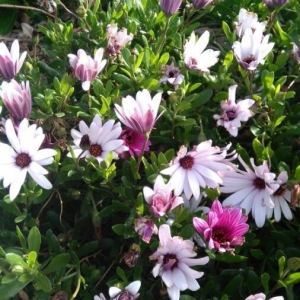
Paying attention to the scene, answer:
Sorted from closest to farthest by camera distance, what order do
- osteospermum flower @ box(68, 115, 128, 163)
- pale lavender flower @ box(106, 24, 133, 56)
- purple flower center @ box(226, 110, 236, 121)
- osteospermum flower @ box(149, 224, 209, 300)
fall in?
1. osteospermum flower @ box(149, 224, 209, 300)
2. osteospermum flower @ box(68, 115, 128, 163)
3. purple flower center @ box(226, 110, 236, 121)
4. pale lavender flower @ box(106, 24, 133, 56)

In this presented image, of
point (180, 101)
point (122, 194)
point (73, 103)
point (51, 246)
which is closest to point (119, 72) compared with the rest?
point (73, 103)

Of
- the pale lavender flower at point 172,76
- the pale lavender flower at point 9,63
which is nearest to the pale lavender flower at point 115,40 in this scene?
the pale lavender flower at point 172,76

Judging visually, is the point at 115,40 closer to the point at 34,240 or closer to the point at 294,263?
the point at 34,240

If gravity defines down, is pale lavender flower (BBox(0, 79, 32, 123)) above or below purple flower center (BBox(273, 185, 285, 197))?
above

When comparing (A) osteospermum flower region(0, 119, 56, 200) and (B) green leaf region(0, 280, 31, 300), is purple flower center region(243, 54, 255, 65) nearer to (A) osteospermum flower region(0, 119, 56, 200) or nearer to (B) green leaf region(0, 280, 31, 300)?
(A) osteospermum flower region(0, 119, 56, 200)

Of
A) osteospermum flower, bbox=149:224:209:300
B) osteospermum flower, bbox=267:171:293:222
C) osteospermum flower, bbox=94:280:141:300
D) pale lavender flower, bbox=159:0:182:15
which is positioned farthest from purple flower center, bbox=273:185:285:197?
pale lavender flower, bbox=159:0:182:15

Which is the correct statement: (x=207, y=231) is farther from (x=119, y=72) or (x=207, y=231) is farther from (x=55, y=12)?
(x=55, y=12)

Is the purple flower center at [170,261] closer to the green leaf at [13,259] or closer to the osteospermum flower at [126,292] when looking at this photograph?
the osteospermum flower at [126,292]
